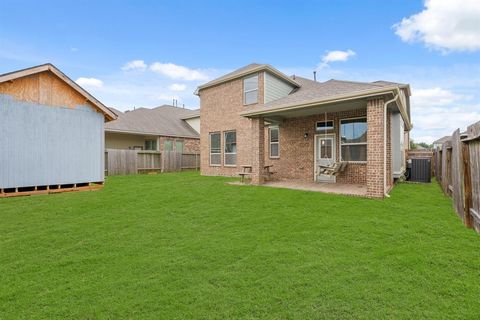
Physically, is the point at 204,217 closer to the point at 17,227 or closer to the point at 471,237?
the point at 17,227

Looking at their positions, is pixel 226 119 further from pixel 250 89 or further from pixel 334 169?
pixel 334 169

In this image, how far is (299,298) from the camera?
2688mm

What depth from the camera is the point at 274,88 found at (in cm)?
1439

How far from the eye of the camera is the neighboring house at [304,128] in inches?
310

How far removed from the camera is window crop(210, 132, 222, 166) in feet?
51.9

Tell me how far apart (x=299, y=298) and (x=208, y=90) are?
49.7ft

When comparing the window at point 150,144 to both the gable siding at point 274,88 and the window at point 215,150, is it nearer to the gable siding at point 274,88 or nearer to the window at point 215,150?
the window at point 215,150

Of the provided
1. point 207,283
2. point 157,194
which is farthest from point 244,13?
point 207,283

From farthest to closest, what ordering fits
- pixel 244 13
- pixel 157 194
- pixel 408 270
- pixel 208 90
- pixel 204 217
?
pixel 208 90 < pixel 244 13 < pixel 157 194 < pixel 204 217 < pixel 408 270

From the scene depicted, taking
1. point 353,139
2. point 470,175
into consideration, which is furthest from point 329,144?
point 470,175

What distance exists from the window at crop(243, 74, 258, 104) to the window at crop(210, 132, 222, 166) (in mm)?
2866

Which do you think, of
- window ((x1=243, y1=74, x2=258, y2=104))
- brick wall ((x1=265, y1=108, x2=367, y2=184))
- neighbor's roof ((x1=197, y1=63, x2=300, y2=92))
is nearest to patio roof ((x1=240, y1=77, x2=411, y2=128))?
brick wall ((x1=265, y1=108, x2=367, y2=184))

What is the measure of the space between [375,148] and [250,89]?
820cm

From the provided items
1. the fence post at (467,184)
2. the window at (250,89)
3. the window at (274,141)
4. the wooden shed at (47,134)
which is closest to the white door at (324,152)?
the window at (274,141)
